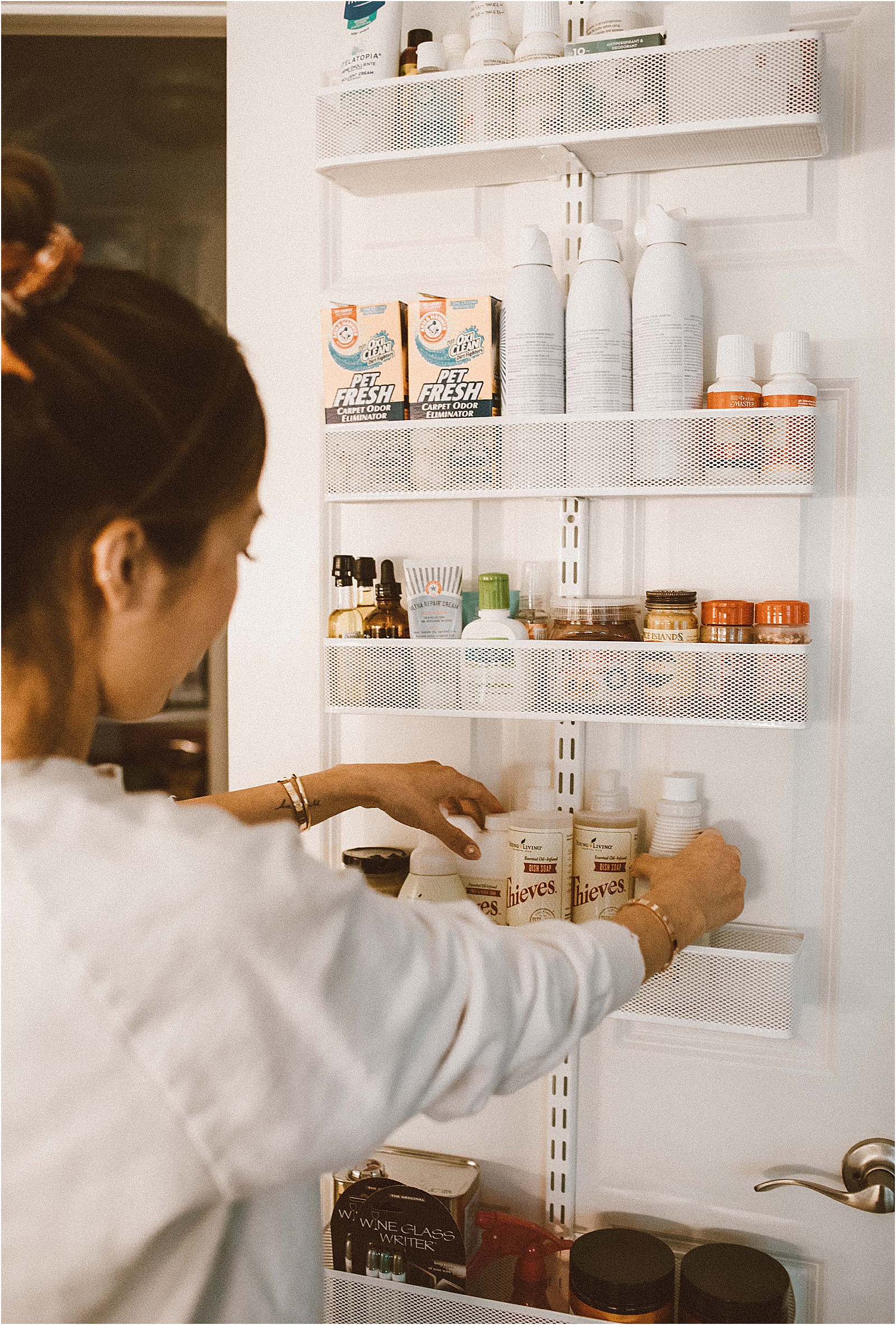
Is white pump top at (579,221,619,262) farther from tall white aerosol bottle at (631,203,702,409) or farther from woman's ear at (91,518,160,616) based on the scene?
woman's ear at (91,518,160,616)

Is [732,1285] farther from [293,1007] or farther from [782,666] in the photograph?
[293,1007]

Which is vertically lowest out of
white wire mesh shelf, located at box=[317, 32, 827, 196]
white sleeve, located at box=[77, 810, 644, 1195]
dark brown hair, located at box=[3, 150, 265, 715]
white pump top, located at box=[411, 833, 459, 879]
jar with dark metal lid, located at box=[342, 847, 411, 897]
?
jar with dark metal lid, located at box=[342, 847, 411, 897]

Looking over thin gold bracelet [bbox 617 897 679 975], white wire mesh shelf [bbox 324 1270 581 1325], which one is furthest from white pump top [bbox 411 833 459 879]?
white wire mesh shelf [bbox 324 1270 581 1325]

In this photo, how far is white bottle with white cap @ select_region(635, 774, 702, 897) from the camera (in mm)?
1117

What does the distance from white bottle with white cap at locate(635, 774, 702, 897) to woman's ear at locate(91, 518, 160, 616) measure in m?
0.65

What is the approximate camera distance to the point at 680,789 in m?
1.12

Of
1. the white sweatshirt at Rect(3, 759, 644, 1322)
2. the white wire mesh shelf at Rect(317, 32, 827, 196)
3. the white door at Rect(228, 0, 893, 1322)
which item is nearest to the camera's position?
the white sweatshirt at Rect(3, 759, 644, 1322)

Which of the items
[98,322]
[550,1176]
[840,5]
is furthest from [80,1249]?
[840,5]

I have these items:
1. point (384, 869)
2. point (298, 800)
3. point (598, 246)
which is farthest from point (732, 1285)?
point (598, 246)

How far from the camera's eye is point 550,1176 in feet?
4.04

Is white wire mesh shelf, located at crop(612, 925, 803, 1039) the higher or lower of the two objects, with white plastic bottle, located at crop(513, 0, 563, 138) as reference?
lower

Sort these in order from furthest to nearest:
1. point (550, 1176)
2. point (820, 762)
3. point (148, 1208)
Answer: point (550, 1176) < point (820, 762) < point (148, 1208)

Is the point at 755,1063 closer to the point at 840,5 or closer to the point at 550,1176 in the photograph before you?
the point at 550,1176

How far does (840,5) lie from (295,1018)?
3.69ft
